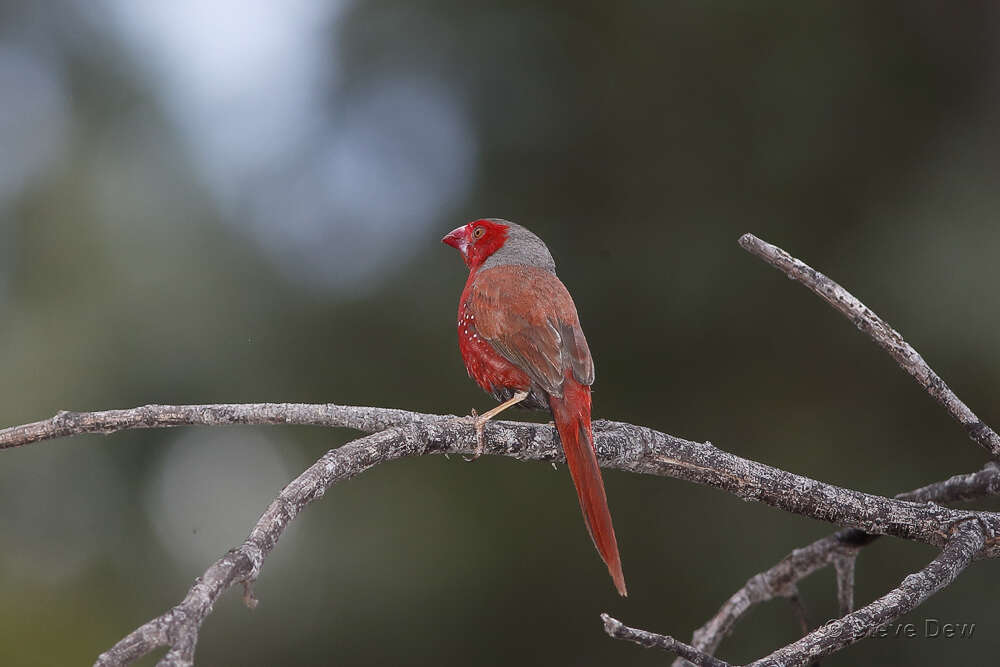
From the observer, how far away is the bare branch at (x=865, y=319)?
297 centimetres

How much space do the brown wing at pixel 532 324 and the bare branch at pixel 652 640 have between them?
1.29 meters

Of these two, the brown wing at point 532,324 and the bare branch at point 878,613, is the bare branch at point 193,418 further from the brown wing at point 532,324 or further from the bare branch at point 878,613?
the bare branch at point 878,613

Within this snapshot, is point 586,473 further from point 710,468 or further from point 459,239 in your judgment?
point 459,239

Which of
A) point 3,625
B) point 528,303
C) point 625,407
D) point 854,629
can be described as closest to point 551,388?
point 528,303

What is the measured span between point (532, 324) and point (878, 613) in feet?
5.48

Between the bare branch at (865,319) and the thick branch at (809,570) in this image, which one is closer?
the bare branch at (865,319)

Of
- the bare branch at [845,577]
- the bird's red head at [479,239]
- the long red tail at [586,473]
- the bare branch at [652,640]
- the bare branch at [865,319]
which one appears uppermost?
the bird's red head at [479,239]

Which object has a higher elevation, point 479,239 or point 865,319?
point 479,239

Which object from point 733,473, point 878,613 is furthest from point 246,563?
point 733,473

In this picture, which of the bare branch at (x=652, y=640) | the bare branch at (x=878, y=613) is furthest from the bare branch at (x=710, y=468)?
the bare branch at (x=652, y=640)

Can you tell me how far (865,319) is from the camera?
3.01 metres

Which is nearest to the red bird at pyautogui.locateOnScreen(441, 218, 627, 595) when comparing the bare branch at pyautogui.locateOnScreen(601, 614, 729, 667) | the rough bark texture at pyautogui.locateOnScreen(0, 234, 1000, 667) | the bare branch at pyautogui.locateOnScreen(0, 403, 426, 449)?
the rough bark texture at pyautogui.locateOnScreen(0, 234, 1000, 667)

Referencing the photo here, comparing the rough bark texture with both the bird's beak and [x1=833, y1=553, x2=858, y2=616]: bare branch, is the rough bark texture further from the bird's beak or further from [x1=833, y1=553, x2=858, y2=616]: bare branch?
the bird's beak

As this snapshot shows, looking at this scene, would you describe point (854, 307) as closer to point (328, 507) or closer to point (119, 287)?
point (328, 507)
